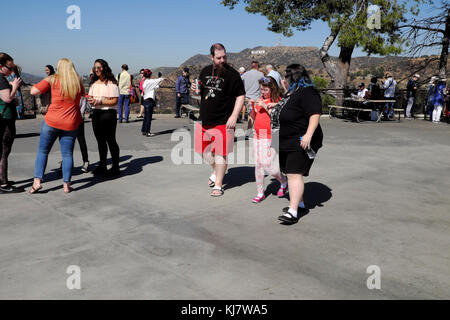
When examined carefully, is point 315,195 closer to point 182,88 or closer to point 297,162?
point 297,162

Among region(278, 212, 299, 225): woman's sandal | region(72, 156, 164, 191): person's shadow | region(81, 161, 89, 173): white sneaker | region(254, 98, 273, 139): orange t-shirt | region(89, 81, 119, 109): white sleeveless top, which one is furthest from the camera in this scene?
region(81, 161, 89, 173): white sneaker

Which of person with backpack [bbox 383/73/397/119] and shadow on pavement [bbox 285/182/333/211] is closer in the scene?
shadow on pavement [bbox 285/182/333/211]

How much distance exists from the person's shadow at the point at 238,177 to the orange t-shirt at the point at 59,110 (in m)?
2.33

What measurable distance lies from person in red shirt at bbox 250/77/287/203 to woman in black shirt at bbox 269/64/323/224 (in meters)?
0.77

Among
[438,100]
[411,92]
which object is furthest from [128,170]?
[411,92]

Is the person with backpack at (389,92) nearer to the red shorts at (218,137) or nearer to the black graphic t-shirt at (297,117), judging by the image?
the red shorts at (218,137)

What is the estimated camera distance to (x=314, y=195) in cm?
590

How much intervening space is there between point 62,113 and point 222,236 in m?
2.80

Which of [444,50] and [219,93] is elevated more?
[444,50]

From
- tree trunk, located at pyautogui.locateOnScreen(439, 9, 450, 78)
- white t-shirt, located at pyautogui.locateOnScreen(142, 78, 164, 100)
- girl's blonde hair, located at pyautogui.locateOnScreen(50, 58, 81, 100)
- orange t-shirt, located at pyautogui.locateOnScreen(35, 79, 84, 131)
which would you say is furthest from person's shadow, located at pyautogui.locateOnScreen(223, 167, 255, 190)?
tree trunk, located at pyautogui.locateOnScreen(439, 9, 450, 78)

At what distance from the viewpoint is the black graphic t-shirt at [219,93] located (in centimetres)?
565

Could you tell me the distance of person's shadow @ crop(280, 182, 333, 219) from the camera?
5.38 m

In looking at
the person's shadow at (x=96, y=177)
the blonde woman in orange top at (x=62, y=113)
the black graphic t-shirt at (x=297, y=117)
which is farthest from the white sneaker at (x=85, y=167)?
the black graphic t-shirt at (x=297, y=117)

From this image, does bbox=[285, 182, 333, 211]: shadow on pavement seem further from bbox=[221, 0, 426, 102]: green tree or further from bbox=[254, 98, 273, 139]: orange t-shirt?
bbox=[221, 0, 426, 102]: green tree
